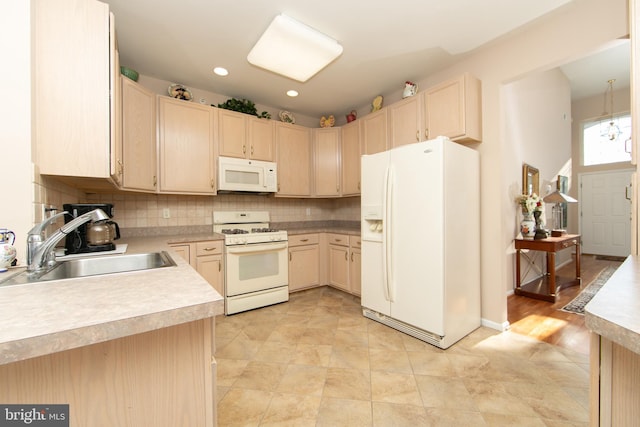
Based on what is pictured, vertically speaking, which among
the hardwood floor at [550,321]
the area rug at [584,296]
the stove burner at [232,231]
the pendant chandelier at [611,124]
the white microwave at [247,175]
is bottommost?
the hardwood floor at [550,321]

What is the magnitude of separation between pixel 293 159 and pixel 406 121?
1532 mm

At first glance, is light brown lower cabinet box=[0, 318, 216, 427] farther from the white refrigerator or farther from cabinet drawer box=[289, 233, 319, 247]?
cabinet drawer box=[289, 233, 319, 247]

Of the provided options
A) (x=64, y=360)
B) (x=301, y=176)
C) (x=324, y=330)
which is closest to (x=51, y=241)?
(x=64, y=360)

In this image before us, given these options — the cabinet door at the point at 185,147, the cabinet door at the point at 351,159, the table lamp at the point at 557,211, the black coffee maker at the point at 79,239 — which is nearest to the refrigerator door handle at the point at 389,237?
the cabinet door at the point at 351,159

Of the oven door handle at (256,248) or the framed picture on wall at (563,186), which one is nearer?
the oven door handle at (256,248)

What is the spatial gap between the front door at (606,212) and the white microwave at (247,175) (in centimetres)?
691

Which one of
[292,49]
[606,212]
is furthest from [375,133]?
[606,212]

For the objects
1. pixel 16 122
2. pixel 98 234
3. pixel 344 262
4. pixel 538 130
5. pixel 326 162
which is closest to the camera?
pixel 16 122

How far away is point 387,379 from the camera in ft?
5.54

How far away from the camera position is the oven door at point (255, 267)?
275cm

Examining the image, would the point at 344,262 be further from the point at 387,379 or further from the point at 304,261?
the point at 387,379

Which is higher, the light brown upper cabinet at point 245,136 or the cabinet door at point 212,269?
the light brown upper cabinet at point 245,136

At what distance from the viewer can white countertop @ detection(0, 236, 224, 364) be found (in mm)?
529

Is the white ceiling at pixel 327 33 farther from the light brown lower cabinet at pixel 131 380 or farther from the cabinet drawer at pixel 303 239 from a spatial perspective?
the light brown lower cabinet at pixel 131 380
